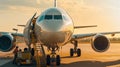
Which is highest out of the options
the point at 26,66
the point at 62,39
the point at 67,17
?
the point at 67,17

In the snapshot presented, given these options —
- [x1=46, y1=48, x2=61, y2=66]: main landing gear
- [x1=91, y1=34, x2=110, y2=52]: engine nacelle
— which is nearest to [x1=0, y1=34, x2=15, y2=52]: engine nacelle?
[x1=46, y1=48, x2=61, y2=66]: main landing gear

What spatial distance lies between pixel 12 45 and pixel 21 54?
2129mm

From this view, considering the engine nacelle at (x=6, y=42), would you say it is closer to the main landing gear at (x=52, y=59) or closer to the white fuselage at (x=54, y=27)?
the main landing gear at (x=52, y=59)

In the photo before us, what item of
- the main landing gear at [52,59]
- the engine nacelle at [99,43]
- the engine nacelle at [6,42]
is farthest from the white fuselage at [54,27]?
the engine nacelle at [6,42]

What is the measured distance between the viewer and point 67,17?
50.2 ft

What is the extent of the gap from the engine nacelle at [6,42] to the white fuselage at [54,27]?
4241mm

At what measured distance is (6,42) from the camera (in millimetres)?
18875

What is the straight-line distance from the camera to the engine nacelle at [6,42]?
18.6m

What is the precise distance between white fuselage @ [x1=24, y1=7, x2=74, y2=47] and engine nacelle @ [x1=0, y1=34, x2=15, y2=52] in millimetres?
4241

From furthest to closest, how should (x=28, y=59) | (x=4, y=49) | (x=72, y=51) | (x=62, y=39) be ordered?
(x=72, y=51) → (x=4, y=49) → (x=28, y=59) → (x=62, y=39)

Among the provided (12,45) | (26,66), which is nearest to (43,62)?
(26,66)

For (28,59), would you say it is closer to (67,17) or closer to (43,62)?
(43,62)

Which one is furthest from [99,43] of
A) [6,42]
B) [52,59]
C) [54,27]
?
[6,42]

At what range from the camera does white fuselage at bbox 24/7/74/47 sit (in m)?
13.3
